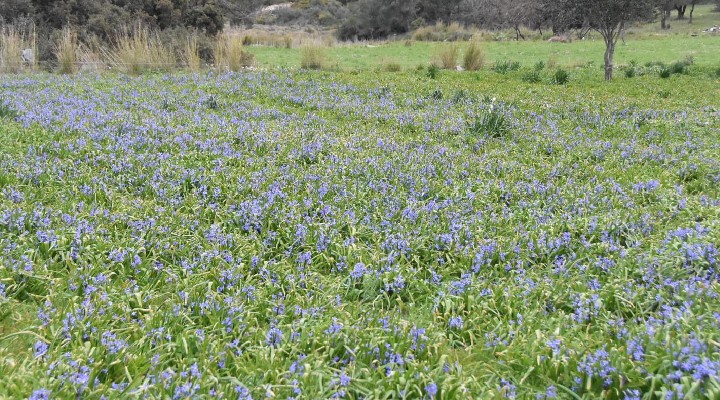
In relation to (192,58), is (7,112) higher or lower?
lower

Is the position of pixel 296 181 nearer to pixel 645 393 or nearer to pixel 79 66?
pixel 645 393

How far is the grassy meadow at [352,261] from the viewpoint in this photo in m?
2.37

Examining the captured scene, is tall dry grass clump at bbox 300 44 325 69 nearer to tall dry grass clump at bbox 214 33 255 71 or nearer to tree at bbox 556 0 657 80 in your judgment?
tall dry grass clump at bbox 214 33 255 71

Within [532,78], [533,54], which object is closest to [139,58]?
[532,78]

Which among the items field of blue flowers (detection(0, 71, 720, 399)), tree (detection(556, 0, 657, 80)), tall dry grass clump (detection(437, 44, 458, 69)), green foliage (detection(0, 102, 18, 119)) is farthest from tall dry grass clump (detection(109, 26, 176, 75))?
tree (detection(556, 0, 657, 80))

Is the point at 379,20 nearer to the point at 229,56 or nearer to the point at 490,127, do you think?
the point at 229,56

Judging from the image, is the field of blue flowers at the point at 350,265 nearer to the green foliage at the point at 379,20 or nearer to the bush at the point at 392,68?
the bush at the point at 392,68

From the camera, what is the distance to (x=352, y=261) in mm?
3590

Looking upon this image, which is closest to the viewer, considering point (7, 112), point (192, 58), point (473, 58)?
point (7, 112)

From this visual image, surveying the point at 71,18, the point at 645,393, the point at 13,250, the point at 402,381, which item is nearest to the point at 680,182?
the point at 645,393

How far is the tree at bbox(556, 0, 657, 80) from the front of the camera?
13.9m

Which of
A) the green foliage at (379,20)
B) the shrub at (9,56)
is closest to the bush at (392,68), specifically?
the shrub at (9,56)

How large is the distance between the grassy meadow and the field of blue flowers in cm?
2

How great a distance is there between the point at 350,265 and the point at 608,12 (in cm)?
1412
